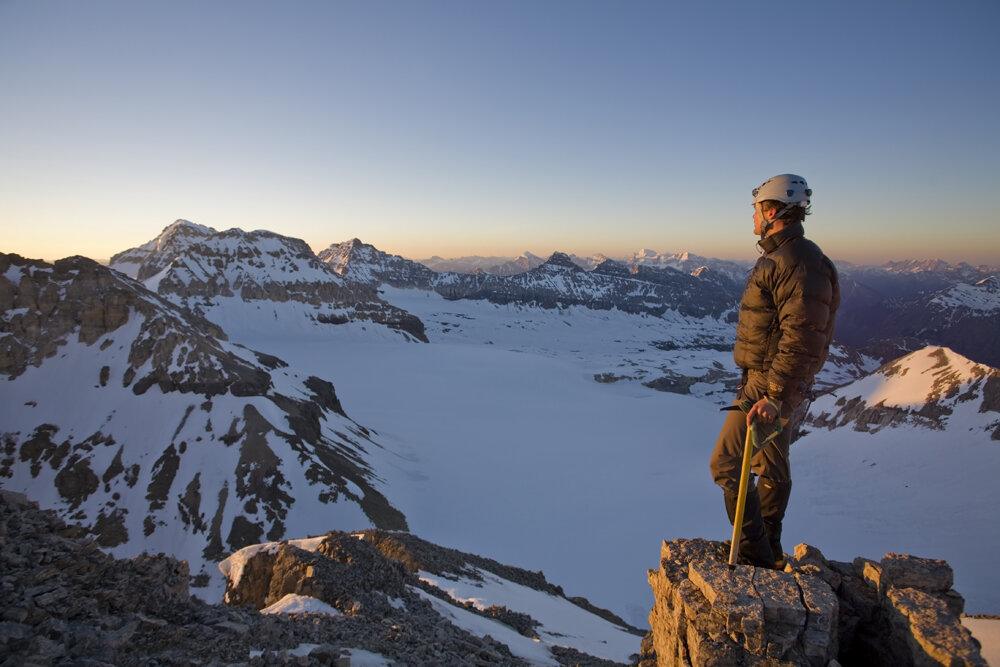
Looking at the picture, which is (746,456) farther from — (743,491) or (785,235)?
(785,235)

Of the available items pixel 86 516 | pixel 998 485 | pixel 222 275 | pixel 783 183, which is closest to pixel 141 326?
pixel 86 516

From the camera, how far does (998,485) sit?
19406mm

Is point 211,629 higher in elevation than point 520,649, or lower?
higher

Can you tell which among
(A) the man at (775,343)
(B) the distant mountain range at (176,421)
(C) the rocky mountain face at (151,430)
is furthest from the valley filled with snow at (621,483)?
(A) the man at (775,343)

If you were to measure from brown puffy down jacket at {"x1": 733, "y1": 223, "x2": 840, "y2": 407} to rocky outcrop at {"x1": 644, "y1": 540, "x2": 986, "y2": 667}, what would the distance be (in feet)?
5.57

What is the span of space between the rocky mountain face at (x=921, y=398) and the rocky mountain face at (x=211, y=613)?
27.1 m

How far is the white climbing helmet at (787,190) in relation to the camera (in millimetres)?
4504

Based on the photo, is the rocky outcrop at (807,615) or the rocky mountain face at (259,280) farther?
the rocky mountain face at (259,280)

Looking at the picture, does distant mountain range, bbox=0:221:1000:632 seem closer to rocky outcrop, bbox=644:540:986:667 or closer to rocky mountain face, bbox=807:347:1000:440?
rocky mountain face, bbox=807:347:1000:440

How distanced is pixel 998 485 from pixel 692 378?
70632 mm

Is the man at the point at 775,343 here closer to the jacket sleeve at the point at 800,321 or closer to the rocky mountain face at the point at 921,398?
the jacket sleeve at the point at 800,321

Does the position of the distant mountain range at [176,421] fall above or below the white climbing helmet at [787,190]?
below

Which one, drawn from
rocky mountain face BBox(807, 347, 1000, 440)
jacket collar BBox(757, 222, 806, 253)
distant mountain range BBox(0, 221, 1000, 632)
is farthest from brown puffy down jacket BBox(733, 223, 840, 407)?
rocky mountain face BBox(807, 347, 1000, 440)

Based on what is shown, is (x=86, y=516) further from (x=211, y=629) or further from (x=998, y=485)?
(x=998, y=485)
